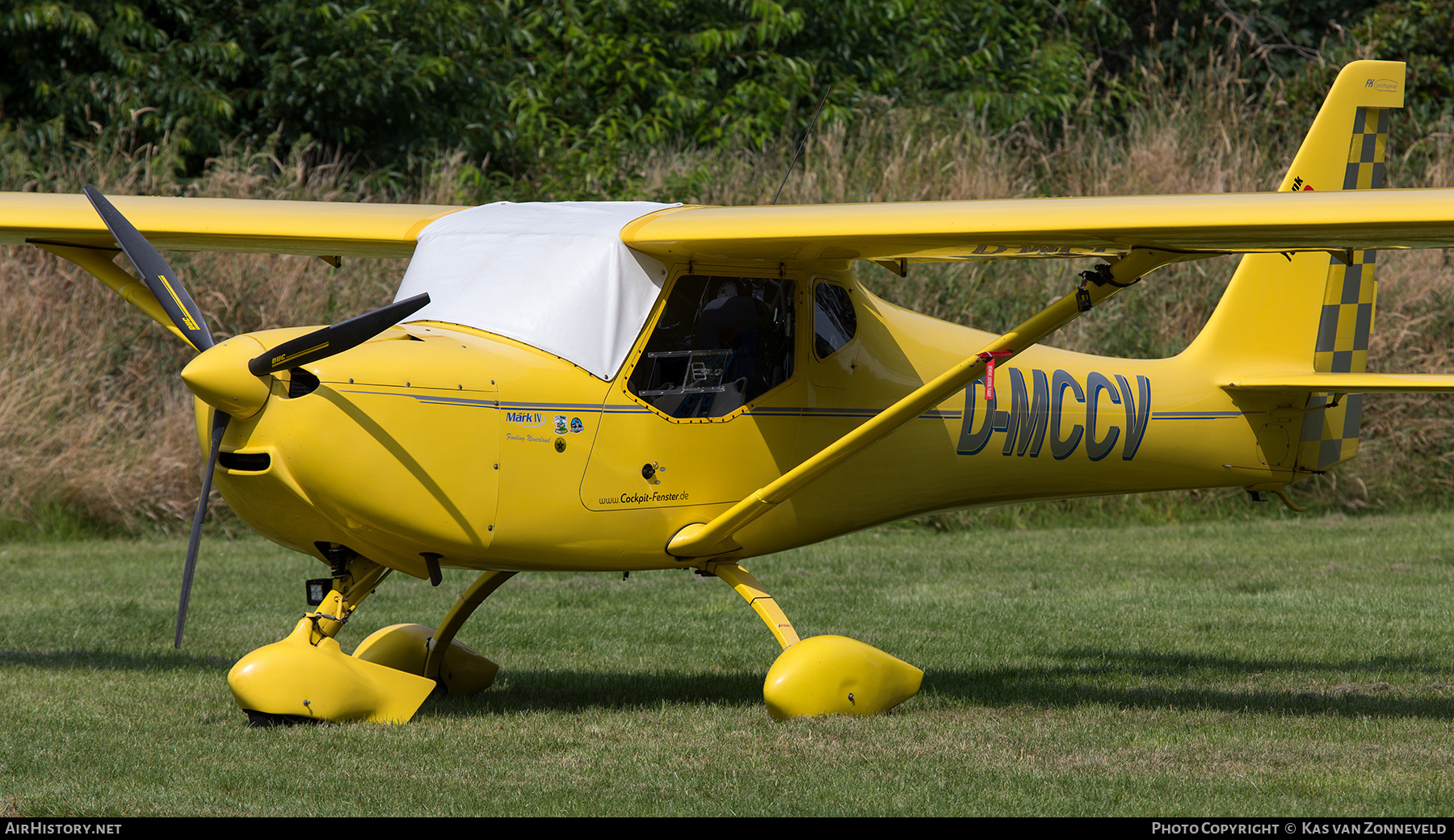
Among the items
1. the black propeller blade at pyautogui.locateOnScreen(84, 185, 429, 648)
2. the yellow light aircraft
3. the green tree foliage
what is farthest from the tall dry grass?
the black propeller blade at pyautogui.locateOnScreen(84, 185, 429, 648)

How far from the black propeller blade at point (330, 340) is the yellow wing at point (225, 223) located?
1956mm

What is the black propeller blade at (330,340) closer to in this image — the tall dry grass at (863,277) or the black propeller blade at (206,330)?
the black propeller blade at (206,330)

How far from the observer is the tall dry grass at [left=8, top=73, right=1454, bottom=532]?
12.7 m

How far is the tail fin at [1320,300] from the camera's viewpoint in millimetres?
7762

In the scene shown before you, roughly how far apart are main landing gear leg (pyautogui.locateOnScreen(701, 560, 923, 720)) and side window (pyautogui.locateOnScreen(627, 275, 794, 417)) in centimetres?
100

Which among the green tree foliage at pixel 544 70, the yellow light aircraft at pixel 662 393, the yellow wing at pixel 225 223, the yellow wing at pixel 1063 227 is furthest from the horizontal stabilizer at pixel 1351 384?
the green tree foliage at pixel 544 70

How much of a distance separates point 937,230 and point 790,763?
2179 millimetres

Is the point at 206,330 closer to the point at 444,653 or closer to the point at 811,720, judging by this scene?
the point at 444,653

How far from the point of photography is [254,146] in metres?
17.2

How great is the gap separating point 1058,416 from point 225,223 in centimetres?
442

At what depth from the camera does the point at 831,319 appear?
21.6 ft
